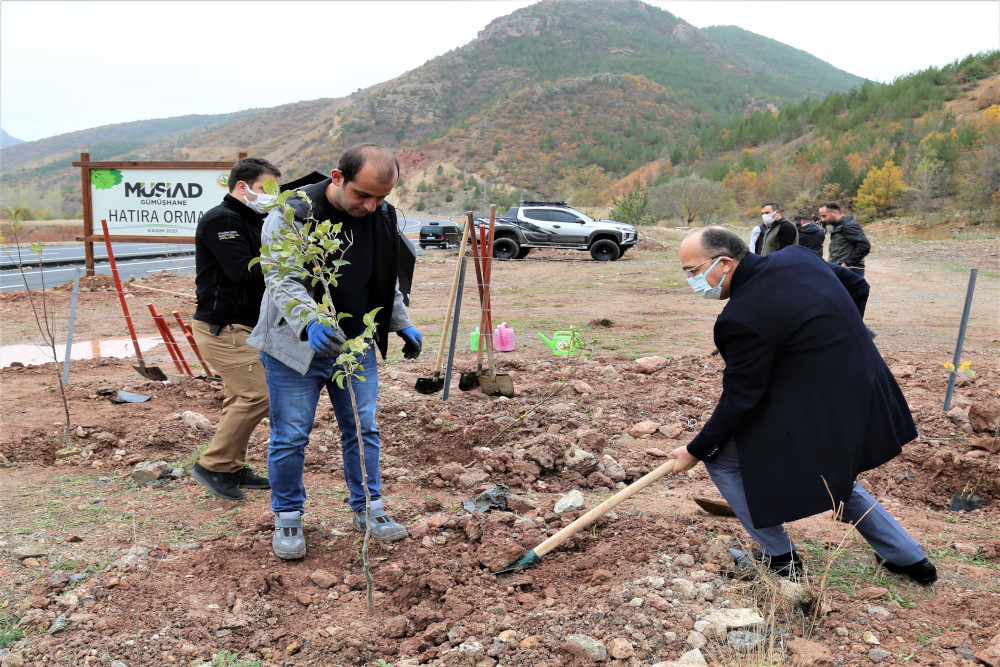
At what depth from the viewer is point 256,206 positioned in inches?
138

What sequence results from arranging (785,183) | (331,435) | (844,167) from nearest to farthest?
1. (331,435)
2. (844,167)
3. (785,183)

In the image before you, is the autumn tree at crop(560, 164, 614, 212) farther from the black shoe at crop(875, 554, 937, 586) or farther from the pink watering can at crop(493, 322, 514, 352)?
the black shoe at crop(875, 554, 937, 586)

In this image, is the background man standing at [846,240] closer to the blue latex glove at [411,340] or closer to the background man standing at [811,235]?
the background man standing at [811,235]

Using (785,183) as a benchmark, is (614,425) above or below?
below

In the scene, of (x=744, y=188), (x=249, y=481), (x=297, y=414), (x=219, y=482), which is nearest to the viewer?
(x=297, y=414)

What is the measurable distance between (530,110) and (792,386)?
278 feet

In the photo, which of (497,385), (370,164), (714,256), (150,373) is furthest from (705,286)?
(150,373)

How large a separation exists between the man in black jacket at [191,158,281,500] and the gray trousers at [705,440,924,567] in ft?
7.80

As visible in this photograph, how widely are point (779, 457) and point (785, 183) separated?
39.9m

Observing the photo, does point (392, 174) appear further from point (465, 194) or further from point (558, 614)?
point (465, 194)

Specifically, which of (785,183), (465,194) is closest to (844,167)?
(785,183)

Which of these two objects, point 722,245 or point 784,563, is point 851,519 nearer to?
point 784,563

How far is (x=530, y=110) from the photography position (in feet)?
271

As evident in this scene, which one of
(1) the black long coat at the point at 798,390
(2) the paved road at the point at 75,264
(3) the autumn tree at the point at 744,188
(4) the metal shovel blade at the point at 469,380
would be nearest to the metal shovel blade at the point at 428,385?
(4) the metal shovel blade at the point at 469,380
